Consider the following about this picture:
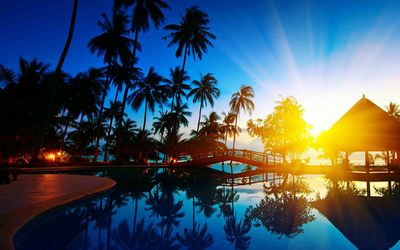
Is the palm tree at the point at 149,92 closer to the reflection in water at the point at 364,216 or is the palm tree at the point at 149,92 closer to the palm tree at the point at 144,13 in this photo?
the palm tree at the point at 144,13

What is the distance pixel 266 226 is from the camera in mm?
6141

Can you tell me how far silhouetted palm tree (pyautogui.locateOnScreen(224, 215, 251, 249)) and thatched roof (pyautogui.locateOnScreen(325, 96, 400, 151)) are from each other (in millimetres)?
12761

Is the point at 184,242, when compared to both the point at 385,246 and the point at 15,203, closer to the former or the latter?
the point at 385,246

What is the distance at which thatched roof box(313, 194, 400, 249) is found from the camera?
200 inches

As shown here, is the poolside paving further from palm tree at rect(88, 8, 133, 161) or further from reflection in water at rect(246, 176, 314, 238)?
palm tree at rect(88, 8, 133, 161)

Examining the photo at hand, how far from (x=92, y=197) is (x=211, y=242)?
5.18 meters

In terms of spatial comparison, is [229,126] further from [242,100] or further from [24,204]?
[24,204]

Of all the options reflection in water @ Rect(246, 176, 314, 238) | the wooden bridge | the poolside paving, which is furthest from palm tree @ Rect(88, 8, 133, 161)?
reflection in water @ Rect(246, 176, 314, 238)

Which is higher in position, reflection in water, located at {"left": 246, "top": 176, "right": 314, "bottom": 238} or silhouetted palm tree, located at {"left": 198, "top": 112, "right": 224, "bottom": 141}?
silhouetted palm tree, located at {"left": 198, "top": 112, "right": 224, "bottom": 141}

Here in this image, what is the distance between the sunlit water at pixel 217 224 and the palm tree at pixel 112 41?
68.7ft

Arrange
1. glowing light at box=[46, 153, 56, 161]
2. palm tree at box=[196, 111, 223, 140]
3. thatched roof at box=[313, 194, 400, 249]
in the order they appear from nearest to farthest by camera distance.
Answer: thatched roof at box=[313, 194, 400, 249], glowing light at box=[46, 153, 56, 161], palm tree at box=[196, 111, 223, 140]

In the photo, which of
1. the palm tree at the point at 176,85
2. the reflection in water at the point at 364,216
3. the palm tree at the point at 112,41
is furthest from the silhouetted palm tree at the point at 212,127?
the reflection in water at the point at 364,216

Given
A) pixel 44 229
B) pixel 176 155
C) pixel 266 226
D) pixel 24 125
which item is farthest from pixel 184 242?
pixel 176 155

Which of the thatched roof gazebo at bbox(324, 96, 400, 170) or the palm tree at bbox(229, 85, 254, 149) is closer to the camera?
the thatched roof gazebo at bbox(324, 96, 400, 170)
